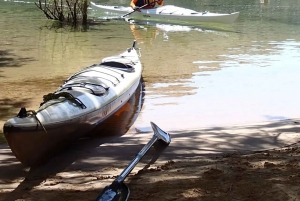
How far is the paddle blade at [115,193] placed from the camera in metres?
2.82

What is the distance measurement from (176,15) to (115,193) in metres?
14.0

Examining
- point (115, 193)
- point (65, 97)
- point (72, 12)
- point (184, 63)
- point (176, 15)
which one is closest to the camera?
point (115, 193)

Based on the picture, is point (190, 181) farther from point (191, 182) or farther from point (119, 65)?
point (119, 65)

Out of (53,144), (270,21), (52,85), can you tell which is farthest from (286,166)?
(270,21)

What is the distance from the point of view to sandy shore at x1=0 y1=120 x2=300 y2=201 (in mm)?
2928

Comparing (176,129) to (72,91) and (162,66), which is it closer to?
(72,91)

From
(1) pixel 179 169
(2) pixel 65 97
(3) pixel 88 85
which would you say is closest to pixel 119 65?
(3) pixel 88 85

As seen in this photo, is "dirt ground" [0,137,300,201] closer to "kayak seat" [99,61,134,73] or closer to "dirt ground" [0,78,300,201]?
"dirt ground" [0,78,300,201]

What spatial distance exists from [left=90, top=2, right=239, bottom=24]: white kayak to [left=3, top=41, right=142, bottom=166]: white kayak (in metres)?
9.39

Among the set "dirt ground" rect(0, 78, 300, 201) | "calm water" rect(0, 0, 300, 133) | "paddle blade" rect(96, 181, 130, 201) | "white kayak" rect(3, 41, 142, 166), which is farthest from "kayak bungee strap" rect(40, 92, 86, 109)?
"paddle blade" rect(96, 181, 130, 201)

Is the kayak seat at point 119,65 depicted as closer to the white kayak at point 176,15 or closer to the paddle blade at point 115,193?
the paddle blade at point 115,193

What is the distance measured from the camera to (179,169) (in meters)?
3.44

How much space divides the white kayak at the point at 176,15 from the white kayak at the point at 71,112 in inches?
370

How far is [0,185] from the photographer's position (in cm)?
335
